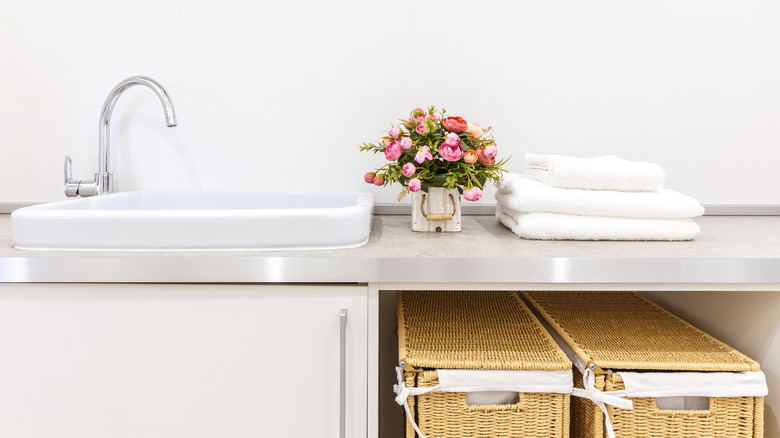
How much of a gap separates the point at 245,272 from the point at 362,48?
757mm

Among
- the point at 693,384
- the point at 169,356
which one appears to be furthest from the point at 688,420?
the point at 169,356

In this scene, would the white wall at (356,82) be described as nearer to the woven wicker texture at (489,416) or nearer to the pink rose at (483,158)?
the pink rose at (483,158)

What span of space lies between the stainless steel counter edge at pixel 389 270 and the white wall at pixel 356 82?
0.58 metres

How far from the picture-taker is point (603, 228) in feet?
2.93

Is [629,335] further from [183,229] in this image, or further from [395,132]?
[183,229]

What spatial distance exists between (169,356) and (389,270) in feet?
1.18

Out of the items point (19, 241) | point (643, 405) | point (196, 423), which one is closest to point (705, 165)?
point (643, 405)

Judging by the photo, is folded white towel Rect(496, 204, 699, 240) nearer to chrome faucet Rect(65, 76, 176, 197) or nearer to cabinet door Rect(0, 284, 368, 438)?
cabinet door Rect(0, 284, 368, 438)

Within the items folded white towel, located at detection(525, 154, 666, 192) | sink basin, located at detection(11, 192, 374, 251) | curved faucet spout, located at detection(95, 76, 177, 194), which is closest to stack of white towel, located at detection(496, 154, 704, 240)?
folded white towel, located at detection(525, 154, 666, 192)

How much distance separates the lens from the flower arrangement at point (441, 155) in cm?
93

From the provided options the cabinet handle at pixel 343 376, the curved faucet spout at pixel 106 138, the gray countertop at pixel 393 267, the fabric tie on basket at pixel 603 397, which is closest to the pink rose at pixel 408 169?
the gray countertop at pixel 393 267

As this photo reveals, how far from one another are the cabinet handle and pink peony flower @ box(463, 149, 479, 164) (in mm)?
386

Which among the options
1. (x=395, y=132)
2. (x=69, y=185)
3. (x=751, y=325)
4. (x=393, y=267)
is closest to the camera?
(x=393, y=267)

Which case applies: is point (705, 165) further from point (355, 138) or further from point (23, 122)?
point (23, 122)
